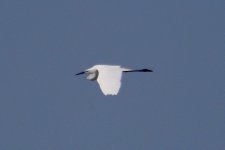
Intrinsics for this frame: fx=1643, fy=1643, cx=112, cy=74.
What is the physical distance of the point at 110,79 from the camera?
51.8m

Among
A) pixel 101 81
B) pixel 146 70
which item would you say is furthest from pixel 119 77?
pixel 146 70

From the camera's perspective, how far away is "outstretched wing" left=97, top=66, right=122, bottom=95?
50.7 m

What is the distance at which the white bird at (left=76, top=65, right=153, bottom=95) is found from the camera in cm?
5075

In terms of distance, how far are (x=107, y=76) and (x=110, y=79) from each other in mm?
548

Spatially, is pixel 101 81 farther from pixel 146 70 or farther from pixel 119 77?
pixel 146 70

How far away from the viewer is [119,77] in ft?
171

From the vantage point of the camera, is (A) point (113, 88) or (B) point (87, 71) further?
(B) point (87, 71)

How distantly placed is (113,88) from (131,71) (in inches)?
108

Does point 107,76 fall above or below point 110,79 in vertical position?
above

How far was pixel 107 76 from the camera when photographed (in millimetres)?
52312

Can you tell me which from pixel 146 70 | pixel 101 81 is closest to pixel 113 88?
pixel 101 81

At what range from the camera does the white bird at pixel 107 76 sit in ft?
167

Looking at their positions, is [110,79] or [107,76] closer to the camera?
[110,79]

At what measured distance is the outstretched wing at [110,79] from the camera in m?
50.7
